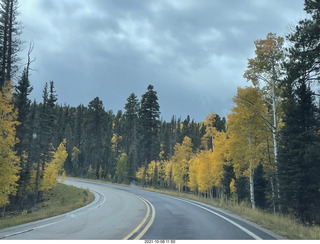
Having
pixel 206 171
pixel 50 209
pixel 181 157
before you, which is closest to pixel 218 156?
pixel 206 171

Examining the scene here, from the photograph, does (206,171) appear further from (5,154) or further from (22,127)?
(5,154)

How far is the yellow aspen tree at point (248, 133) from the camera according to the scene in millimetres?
20797

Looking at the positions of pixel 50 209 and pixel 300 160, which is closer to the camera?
pixel 300 160

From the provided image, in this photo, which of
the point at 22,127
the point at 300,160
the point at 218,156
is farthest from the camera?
the point at 218,156

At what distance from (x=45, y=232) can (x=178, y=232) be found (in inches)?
171

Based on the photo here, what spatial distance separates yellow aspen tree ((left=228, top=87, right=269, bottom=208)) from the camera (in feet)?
68.2

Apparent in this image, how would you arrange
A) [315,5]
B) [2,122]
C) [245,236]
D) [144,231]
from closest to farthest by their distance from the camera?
[245,236] → [144,231] → [315,5] → [2,122]

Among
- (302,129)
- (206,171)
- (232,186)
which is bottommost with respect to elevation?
(232,186)

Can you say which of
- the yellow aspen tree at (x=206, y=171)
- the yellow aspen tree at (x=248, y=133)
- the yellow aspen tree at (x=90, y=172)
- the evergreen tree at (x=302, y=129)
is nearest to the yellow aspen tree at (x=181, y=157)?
the yellow aspen tree at (x=206, y=171)

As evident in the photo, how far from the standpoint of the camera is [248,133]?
71.9 ft

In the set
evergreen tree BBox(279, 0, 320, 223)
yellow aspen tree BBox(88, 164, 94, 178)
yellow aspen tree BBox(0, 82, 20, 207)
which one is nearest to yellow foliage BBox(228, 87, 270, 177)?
evergreen tree BBox(279, 0, 320, 223)
